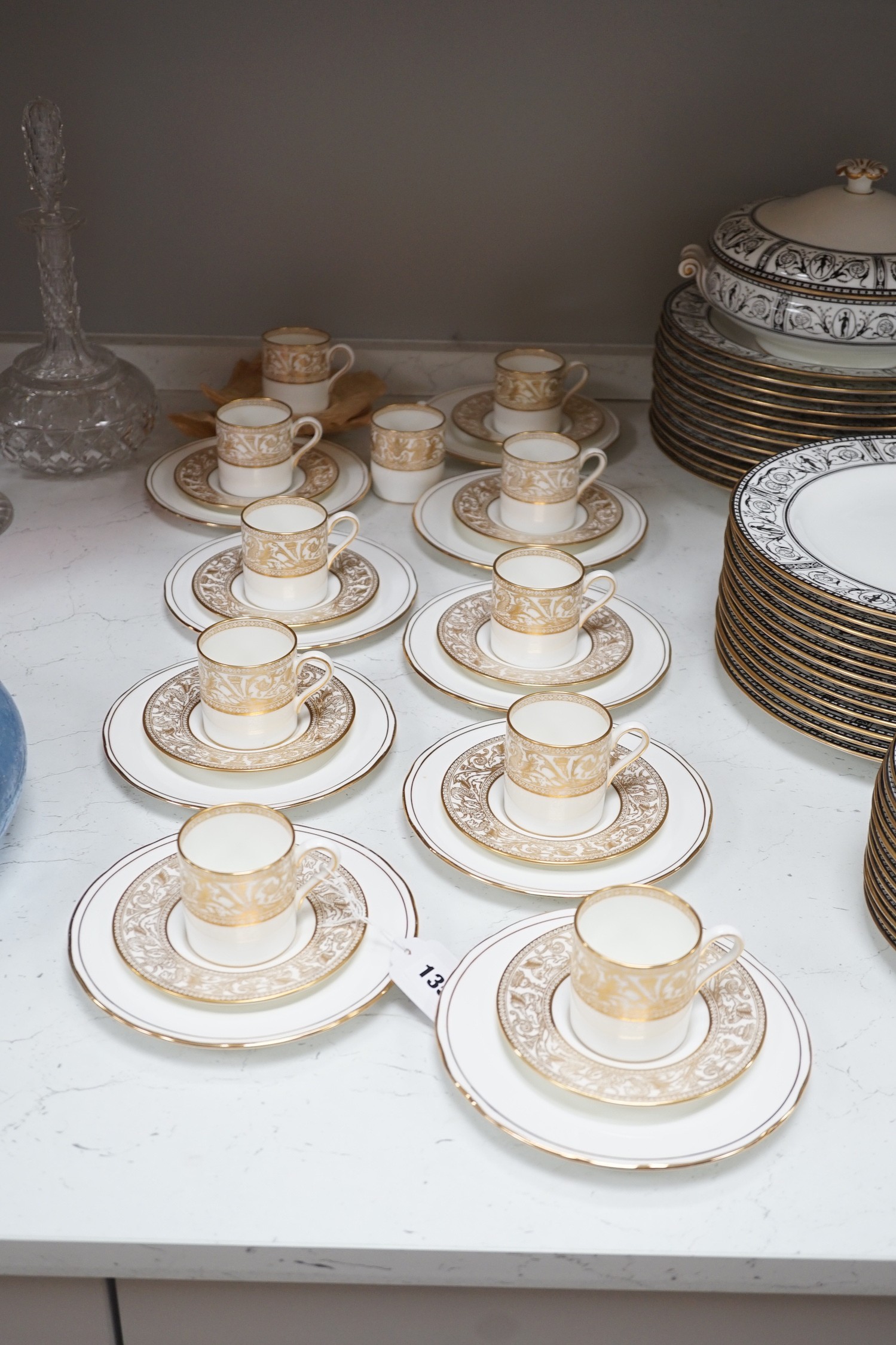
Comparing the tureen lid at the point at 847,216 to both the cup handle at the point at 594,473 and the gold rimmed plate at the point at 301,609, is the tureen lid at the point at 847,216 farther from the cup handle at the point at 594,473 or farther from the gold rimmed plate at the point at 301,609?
the gold rimmed plate at the point at 301,609

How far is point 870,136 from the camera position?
4.62 ft

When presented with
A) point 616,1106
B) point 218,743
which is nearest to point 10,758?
point 218,743

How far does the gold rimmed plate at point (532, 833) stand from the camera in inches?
34.6

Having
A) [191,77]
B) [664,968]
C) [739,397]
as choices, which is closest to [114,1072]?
[664,968]

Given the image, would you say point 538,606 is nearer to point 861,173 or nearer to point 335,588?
point 335,588

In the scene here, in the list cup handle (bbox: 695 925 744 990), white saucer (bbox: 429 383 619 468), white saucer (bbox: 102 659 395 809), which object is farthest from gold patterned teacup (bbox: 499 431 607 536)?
cup handle (bbox: 695 925 744 990)

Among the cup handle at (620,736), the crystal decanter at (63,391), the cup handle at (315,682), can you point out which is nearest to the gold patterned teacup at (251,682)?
the cup handle at (315,682)

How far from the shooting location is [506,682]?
3.46ft

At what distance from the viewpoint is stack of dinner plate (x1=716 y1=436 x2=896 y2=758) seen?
964mm

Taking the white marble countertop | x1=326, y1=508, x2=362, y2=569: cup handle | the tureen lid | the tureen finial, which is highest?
the tureen finial

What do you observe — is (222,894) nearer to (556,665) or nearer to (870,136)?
(556,665)

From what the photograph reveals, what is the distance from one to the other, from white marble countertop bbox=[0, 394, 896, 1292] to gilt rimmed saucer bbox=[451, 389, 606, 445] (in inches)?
19.0

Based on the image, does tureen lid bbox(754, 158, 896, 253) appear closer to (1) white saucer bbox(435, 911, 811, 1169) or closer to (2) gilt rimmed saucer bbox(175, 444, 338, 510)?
(2) gilt rimmed saucer bbox(175, 444, 338, 510)

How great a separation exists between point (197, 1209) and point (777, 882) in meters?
0.45
